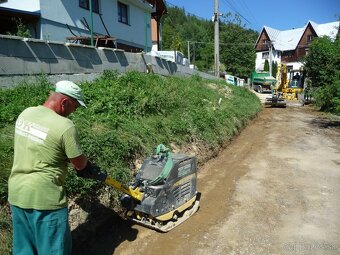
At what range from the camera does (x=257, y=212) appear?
5773 mm

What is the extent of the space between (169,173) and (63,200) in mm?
1891

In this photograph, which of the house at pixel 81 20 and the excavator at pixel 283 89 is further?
the excavator at pixel 283 89

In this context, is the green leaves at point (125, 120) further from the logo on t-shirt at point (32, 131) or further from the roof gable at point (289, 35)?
the roof gable at point (289, 35)

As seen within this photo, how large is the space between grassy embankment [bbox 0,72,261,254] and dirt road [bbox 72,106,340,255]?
2.83 feet

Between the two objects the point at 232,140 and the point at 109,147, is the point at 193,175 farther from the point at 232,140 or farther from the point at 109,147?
the point at 232,140

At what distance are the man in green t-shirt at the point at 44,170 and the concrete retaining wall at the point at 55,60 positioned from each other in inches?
166

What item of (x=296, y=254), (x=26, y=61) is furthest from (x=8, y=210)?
(x=26, y=61)

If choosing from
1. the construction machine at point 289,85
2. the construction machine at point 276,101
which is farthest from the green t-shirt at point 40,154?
the construction machine at point 289,85

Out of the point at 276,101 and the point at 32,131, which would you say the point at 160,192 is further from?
the point at 276,101

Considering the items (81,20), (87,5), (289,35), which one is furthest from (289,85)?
(289,35)

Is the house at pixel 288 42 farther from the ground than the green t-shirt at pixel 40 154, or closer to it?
farther from the ground

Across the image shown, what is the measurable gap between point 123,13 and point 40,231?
17514mm

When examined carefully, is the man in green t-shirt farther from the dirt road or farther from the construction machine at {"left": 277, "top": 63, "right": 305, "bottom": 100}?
the construction machine at {"left": 277, "top": 63, "right": 305, "bottom": 100}

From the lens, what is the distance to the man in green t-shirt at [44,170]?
118 inches
